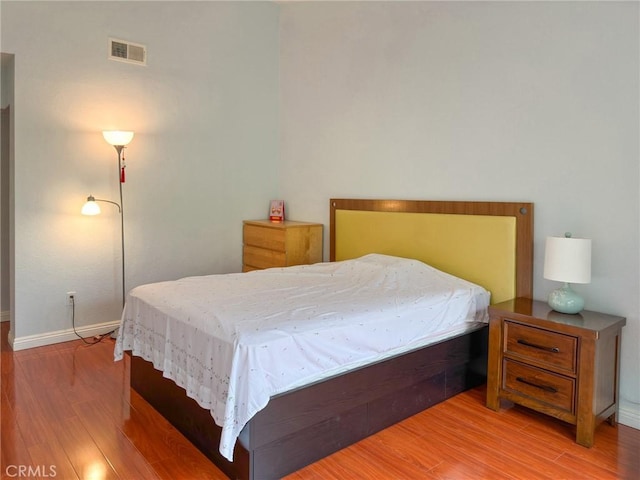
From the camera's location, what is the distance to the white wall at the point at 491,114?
8.27ft

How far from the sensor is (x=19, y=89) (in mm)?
3393

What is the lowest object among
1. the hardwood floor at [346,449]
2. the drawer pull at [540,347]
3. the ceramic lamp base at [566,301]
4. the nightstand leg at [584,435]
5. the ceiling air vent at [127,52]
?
the hardwood floor at [346,449]

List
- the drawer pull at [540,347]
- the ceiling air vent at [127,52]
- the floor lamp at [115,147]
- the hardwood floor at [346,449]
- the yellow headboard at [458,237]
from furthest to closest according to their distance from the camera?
1. the ceiling air vent at [127,52]
2. the floor lamp at [115,147]
3. the yellow headboard at [458,237]
4. the drawer pull at [540,347]
5. the hardwood floor at [346,449]

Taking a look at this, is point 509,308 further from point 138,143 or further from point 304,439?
point 138,143

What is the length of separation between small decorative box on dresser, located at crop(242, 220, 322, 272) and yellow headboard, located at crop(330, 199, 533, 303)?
0.41 metres

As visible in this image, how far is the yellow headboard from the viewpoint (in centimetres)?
293

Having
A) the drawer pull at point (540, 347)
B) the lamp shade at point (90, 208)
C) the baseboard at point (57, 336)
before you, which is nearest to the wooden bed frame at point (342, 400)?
the drawer pull at point (540, 347)

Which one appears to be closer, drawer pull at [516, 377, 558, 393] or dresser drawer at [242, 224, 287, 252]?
drawer pull at [516, 377, 558, 393]

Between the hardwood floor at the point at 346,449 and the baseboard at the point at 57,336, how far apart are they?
0.75m

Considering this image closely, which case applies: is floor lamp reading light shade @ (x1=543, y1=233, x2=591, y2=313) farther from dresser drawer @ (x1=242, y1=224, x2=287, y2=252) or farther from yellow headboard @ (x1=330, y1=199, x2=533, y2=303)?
dresser drawer @ (x1=242, y1=224, x2=287, y2=252)

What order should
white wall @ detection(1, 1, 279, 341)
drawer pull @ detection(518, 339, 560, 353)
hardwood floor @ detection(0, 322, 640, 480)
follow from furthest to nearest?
white wall @ detection(1, 1, 279, 341), drawer pull @ detection(518, 339, 560, 353), hardwood floor @ detection(0, 322, 640, 480)

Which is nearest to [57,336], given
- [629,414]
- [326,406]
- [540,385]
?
[326,406]

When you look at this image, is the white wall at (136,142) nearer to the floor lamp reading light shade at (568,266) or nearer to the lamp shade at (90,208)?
the lamp shade at (90,208)

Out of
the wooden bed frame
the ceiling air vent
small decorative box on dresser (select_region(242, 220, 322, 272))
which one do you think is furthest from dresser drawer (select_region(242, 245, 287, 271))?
the ceiling air vent
